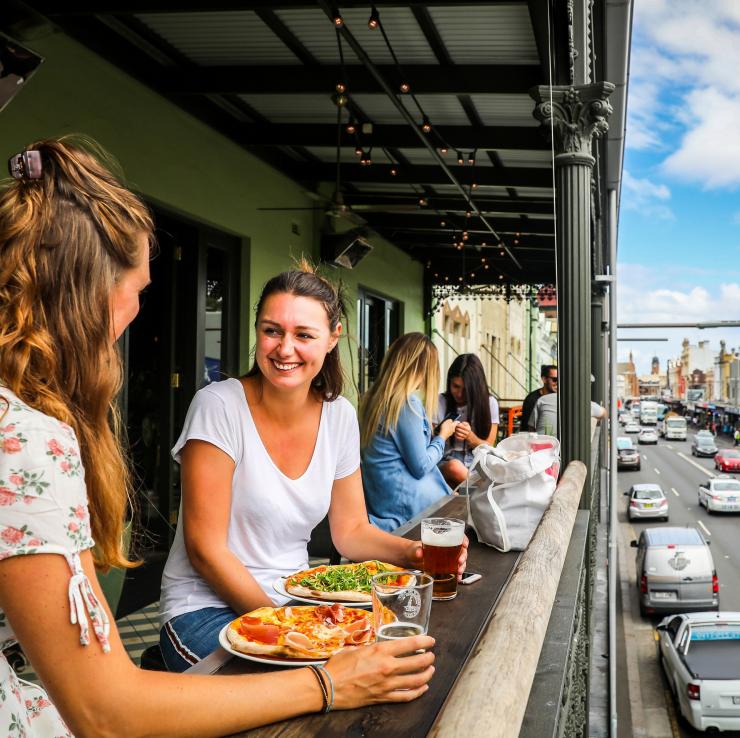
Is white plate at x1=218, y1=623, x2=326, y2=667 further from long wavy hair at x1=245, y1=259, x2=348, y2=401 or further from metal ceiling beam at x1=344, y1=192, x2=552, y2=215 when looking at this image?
metal ceiling beam at x1=344, y1=192, x2=552, y2=215

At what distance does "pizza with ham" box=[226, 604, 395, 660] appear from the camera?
1.26 m

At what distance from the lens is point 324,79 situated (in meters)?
5.34

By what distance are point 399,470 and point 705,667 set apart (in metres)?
16.2

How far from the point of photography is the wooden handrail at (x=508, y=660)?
34.6 inches

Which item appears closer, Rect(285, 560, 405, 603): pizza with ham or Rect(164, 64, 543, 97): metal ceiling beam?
Rect(285, 560, 405, 603): pizza with ham

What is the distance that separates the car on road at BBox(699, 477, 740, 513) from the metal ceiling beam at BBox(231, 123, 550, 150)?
3546 cm

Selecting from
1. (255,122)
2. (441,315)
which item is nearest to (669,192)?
(441,315)

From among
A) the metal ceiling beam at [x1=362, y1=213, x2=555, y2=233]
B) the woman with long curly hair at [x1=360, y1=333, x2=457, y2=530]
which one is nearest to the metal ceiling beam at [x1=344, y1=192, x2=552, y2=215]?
the metal ceiling beam at [x1=362, y1=213, x2=555, y2=233]

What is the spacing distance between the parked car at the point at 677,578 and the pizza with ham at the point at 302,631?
75.2 ft

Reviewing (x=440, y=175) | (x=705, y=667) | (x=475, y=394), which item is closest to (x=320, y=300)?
(x=475, y=394)

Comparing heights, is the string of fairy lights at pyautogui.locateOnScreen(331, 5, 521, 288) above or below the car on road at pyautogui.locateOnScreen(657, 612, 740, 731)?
above

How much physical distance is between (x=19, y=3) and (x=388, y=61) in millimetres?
2555

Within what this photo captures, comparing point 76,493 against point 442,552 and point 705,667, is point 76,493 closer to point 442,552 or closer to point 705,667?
point 442,552

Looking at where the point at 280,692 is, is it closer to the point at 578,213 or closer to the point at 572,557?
the point at 572,557
